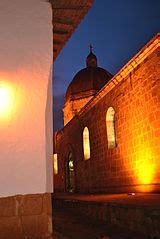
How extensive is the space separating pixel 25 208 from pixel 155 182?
6821 millimetres

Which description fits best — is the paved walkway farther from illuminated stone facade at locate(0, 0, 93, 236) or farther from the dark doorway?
the dark doorway

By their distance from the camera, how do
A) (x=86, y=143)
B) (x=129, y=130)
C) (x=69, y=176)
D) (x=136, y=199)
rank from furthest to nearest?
(x=69, y=176), (x=86, y=143), (x=129, y=130), (x=136, y=199)

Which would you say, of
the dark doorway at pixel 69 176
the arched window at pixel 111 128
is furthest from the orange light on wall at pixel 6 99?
the dark doorway at pixel 69 176

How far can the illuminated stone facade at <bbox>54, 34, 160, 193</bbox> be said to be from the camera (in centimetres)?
936

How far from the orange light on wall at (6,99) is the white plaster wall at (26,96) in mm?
33

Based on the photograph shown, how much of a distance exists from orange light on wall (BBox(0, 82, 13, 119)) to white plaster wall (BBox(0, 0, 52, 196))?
0.03 m

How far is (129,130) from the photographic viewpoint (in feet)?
36.1

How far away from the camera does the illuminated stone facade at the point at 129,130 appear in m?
9.36

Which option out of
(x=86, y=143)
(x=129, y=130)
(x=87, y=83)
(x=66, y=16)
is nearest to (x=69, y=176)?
(x=86, y=143)

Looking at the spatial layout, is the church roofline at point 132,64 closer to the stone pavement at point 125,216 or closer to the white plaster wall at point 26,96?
the stone pavement at point 125,216

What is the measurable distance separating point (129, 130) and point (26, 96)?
8140mm

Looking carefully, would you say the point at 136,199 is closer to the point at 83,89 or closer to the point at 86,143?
the point at 86,143

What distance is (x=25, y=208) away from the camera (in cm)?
309

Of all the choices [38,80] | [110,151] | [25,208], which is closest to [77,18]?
[38,80]
